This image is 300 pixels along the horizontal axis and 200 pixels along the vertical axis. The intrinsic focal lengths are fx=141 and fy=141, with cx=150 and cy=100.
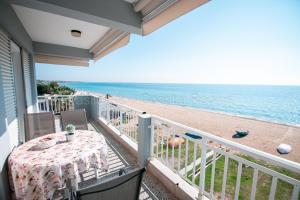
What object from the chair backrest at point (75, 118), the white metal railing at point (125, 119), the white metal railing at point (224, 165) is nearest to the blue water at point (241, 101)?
the white metal railing at point (224, 165)

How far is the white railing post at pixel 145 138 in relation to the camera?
2533mm

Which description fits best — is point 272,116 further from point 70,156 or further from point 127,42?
point 70,156

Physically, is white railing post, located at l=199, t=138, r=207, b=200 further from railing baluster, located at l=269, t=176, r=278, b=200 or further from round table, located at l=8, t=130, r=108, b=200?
round table, located at l=8, t=130, r=108, b=200

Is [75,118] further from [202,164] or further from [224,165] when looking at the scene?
[224,165]

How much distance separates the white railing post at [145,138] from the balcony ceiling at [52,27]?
2.12 meters

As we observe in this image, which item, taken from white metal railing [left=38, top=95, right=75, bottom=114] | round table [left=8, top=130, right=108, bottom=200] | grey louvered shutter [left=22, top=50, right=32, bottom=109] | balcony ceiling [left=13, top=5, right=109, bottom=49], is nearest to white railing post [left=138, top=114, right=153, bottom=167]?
round table [left=8, top=130, right=108, bottom=200]

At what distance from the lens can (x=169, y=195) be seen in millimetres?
1984

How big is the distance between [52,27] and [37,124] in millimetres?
2067

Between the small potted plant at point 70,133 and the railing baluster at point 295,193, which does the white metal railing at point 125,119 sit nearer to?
the small potted plant at point 70,133

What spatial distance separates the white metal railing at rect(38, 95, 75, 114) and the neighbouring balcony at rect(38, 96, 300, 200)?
1967mm

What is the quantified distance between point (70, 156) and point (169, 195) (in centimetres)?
143

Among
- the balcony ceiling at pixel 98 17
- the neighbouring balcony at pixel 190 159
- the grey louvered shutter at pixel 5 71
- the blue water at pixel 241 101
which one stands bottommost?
the blue water at pixel 241 101

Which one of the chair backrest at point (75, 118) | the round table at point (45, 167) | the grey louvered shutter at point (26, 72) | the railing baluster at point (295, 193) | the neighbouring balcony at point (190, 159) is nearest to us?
the railing baluster at point (295, 193)

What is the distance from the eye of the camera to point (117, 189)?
91 cm
